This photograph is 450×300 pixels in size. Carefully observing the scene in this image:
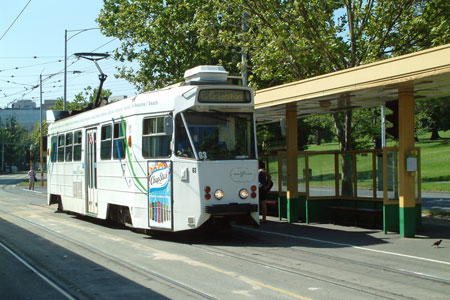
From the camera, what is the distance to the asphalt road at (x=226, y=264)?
7.79 meters

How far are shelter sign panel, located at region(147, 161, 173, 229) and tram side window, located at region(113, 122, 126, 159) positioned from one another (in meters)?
1.53

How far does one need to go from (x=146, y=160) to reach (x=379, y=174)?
250 inches

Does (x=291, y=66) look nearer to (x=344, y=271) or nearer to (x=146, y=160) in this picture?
(x=146, y=160)

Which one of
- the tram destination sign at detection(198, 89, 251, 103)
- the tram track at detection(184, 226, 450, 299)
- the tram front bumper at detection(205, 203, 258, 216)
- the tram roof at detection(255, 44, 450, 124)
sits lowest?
the tram track at detection(184, 226, 450, 299)

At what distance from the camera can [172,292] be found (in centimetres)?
770

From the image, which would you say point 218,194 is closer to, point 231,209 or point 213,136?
point 231,209

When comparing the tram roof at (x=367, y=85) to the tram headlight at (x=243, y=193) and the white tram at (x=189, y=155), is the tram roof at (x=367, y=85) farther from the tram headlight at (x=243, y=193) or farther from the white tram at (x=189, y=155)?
the tram headlight at (x=243, y=193)

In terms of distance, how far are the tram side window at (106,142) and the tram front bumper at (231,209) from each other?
4408 millimetres

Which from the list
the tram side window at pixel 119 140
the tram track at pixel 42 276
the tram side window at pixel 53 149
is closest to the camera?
the tram track at pixel 42 276

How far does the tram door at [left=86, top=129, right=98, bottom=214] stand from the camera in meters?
16.1

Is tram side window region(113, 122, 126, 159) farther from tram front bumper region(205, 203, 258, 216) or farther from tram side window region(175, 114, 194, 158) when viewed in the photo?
tram front bumper region(205, 203, 258, 216)

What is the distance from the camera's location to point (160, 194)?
41.1 ft

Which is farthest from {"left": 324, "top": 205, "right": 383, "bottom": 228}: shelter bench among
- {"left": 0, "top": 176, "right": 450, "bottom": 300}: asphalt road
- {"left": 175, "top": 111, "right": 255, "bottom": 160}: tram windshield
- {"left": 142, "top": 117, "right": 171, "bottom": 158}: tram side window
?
{"left": 142, "top": 117, "right": 171, "bottom": 158}: tram side window

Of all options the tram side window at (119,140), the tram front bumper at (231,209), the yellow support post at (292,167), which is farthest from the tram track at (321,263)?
the yellow support post at (292,167)
